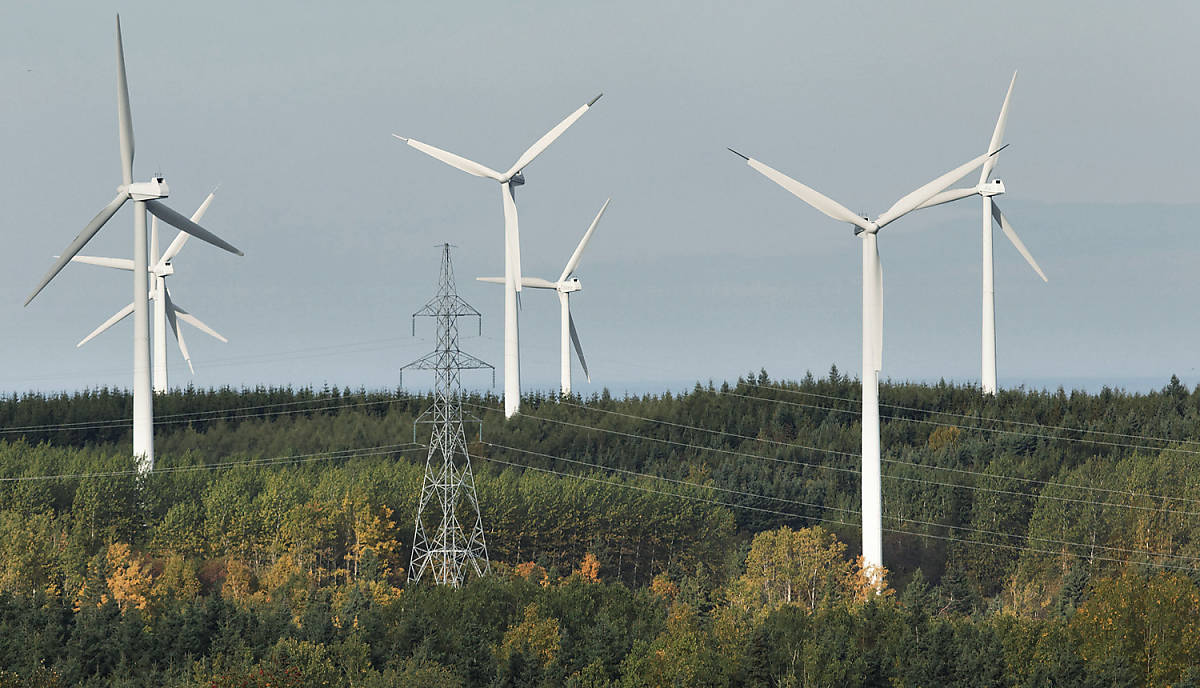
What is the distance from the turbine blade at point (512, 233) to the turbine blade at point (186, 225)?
33.6 m

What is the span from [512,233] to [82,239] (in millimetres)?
44024

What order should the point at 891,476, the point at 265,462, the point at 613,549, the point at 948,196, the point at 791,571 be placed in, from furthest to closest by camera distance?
the point at 891,476, the point at 265,462, the point at 613,549, the point at 948,196, the point at 791,571

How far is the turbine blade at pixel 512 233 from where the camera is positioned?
467 ft

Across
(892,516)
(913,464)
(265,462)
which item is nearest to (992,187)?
(913,464)

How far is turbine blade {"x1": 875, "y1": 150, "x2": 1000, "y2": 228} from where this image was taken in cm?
10643

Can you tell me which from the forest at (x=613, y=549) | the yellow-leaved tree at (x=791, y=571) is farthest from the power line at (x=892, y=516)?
the yellow-leaved tree at (x=791, y=571)

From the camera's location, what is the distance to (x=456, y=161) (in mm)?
143750

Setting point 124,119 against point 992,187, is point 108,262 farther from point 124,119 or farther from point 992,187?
point 992,187

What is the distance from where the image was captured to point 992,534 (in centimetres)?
14812

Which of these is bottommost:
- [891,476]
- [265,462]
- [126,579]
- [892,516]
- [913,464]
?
[126,579]

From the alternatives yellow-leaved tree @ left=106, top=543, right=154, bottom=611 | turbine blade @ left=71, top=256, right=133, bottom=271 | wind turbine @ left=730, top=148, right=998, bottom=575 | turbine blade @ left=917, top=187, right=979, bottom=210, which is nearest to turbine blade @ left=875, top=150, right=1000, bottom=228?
wind turbine @ left=730, top=148, right=998, bottom=575

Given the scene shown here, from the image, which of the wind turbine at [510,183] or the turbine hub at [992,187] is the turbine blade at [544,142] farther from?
the turbine hub at [992,187]

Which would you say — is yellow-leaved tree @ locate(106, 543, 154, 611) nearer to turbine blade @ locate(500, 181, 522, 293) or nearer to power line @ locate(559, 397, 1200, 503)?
turbine blade @ locate(500, 181, 522, 293)

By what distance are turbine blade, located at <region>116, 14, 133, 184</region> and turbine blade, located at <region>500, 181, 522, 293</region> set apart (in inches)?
1445
